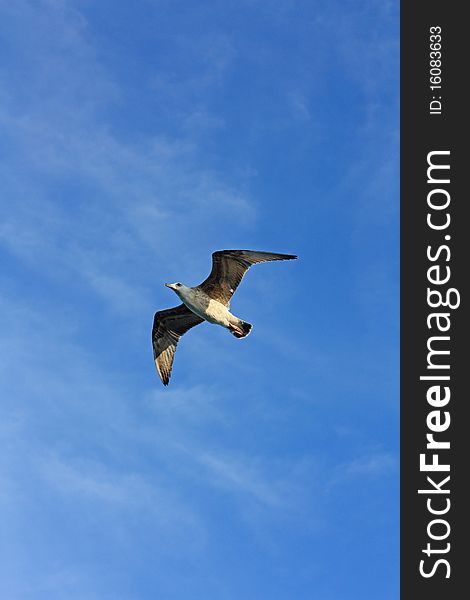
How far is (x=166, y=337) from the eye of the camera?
91.3 ft

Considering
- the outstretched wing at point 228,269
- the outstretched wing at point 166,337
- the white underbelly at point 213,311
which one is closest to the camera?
the outstretched wing at point 228,269

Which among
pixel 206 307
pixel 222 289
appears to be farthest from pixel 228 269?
pixel 206 307

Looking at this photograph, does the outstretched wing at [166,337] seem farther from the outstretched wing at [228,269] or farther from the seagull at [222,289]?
the outstretched wing at [228,269]

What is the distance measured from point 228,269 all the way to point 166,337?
4.17 metres

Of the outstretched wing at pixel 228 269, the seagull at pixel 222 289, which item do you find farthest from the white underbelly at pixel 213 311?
the outstretched wing at pixel 228 269

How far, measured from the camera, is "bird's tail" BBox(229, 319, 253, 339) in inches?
977

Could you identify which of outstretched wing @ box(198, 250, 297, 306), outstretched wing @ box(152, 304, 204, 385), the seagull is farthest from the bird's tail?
outstretched wing @ box(152, 304, 204, 385)

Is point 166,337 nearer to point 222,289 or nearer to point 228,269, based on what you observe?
point 222,289

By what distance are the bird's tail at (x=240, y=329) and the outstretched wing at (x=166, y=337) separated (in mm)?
2832

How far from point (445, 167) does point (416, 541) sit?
9.09m

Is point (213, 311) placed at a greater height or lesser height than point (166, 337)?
lesser

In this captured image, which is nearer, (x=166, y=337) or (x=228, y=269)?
(x=228, y=269)

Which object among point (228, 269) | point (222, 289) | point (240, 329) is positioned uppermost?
point (228, 269)

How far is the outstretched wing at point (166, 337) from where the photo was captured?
27.6 metres
